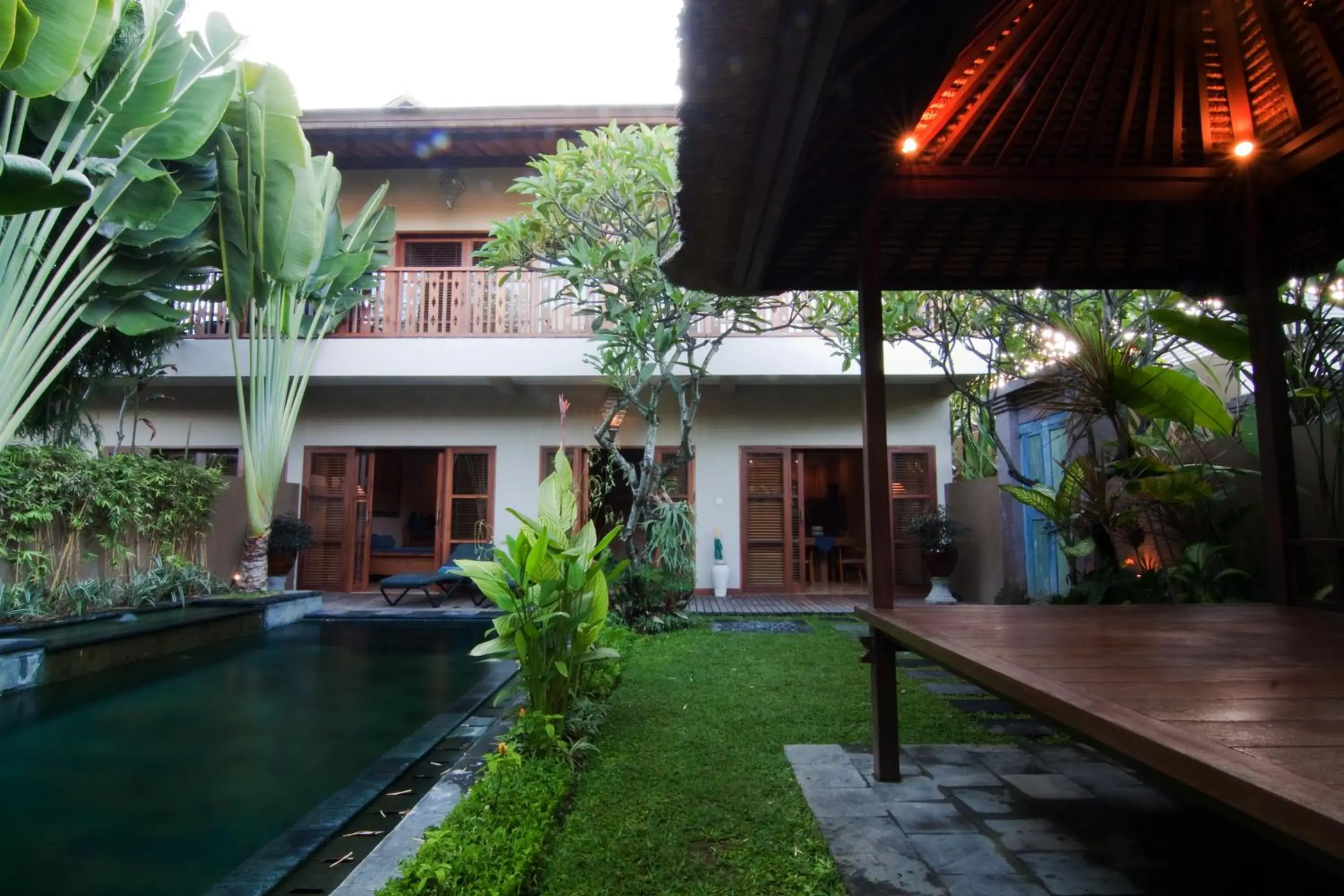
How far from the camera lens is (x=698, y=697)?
4707mm

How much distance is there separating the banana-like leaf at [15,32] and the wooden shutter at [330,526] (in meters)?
7.02

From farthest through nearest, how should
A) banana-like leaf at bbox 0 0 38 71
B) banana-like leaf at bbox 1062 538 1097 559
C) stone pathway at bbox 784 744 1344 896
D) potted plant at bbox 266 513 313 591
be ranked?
potted plant at bbox 266 513 313 591 < banana-like leaf at bbox 1062 538 1097 559 < banana-like leaf at bbox 0 0 38 71 < stone pathway at bbox 784 744 1344 896

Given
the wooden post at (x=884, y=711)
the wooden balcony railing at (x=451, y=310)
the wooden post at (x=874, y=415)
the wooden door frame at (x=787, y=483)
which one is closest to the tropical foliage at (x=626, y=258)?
the wooden balcony railing at (x=451, y=310)

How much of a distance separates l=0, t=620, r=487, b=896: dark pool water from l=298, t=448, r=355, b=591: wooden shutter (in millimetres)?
3483

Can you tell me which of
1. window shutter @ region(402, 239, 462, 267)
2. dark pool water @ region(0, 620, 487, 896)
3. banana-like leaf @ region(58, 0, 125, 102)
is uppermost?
window shutter @ region(402, 239, 462, 267)

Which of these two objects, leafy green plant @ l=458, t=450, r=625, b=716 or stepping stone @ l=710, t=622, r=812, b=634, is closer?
leafy green plant @ l=458, t=450, r=625, b=716

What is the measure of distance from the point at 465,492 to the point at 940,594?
6582 millimetres

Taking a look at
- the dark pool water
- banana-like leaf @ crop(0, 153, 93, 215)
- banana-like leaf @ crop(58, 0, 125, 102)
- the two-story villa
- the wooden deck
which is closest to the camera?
the wooden deck

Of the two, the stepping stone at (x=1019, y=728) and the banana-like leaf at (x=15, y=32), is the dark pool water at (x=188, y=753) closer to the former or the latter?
the stepping stone at (x=1019, y=728)

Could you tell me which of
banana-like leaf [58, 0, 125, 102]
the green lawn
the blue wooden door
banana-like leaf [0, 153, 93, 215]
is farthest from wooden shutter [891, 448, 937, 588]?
banana-like leaf [58, 0, 125, 102]

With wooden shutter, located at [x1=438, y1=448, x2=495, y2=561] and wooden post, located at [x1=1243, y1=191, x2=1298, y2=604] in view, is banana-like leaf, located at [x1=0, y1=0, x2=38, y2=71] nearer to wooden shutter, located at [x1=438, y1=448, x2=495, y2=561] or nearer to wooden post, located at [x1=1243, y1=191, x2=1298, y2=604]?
wooden post, located at [x1=1243, y1=191, x2=1298, y2=604]

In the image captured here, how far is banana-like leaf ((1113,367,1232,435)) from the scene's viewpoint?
4.17 meters

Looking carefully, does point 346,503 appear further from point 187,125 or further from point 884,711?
point 884,711

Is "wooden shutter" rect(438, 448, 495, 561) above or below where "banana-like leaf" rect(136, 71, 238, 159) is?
below
